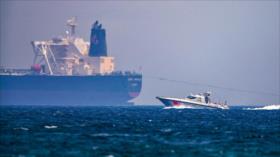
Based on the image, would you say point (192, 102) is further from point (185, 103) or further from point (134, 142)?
point (134, 142)

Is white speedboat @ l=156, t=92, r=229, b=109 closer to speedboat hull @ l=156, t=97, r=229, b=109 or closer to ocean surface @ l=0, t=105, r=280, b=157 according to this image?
speedboat hull @ l=156, t=97, r=229, b=109

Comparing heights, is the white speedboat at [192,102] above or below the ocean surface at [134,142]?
above

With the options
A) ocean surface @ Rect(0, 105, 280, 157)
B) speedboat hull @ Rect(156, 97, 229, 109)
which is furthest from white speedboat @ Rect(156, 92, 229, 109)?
ocean surface @ Rect(0, 105, 280, 157)

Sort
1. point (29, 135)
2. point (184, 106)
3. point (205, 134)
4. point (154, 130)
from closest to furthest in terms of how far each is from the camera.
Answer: point (29, 135), point (205, 134), point (154, 130), point (184, 106)

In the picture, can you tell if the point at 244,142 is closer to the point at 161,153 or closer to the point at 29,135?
the point at 161,153

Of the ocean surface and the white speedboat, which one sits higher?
the white speedboat

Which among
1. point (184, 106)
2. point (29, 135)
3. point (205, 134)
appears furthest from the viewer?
point (184, 106)

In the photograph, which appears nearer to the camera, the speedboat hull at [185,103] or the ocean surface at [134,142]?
the ocean surface at [134,142]

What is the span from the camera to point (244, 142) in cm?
6862

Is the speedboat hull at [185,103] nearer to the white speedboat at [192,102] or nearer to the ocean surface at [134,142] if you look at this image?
the white speedboat at [192,102]

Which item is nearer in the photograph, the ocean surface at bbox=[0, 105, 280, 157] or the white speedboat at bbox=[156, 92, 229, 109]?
the ocean surface at bbox=[0, 105, 280, 157]

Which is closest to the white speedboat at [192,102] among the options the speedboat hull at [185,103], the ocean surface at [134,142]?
the speedboat hull at [185,103]

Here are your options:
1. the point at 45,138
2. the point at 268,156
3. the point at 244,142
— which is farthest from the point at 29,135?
the point at 268,156

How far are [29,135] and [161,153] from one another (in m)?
17.2
